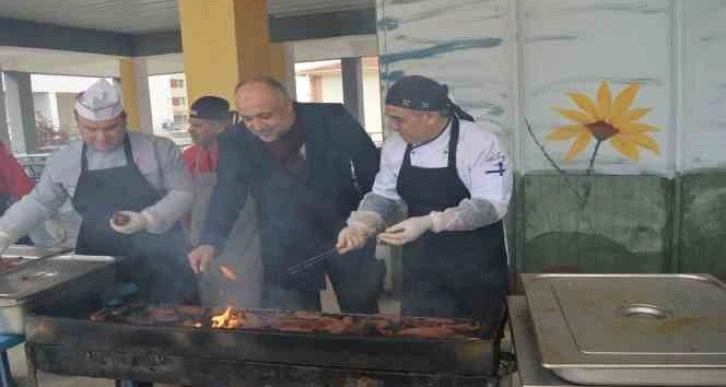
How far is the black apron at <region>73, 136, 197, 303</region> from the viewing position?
104 inches

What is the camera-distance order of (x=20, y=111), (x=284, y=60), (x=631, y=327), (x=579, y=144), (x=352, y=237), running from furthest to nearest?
(x=20, y=111) < (x=284, y=60) < (x=579, y=144) < (x=352, y=237) < (x=631, y=327)

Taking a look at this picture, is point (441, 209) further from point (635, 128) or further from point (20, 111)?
point (20, 111)

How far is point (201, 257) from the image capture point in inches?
100

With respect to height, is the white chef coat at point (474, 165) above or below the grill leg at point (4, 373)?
above

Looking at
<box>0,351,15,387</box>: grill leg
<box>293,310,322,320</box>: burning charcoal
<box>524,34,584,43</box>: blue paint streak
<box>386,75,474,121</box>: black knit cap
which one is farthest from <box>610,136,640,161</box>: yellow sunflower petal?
<box>0,351,15,387</box>: grill leg

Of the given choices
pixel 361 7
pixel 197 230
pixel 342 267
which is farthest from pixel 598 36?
pixel 361 7

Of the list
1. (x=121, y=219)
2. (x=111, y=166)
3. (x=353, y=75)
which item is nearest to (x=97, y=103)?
(x=111, y=166)

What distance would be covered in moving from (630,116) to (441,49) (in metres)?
1.01

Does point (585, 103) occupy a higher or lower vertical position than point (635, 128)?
higher

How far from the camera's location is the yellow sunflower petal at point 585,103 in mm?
3002

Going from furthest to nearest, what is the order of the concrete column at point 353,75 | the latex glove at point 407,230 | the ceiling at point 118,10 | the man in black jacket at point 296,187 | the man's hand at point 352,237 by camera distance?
the concrete column at point 353,75 → the ceiling at point 118,10 → the man in black jacket at point 296,187 → the man's hand at point 352,237 → the latex glove at point 407,230

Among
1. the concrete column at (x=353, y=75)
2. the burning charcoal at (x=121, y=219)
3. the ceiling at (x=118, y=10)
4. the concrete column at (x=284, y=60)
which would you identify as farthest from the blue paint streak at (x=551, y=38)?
the concrete column at (x=353, y=75)

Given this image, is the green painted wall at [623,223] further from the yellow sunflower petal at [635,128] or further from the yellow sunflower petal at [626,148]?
the yellow sunflower petal at [635,128]

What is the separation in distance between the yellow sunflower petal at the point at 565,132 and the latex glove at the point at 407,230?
112 cm
